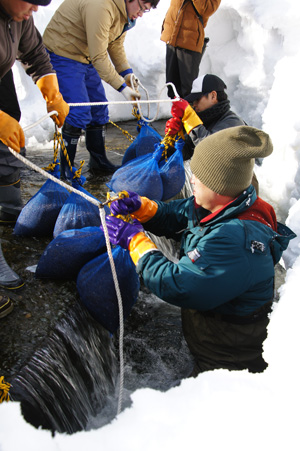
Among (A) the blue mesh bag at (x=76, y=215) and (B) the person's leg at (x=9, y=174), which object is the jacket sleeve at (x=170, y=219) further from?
(B) the person's leg at (x=9, y=174)

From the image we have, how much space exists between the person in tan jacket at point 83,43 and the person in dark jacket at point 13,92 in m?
0.50

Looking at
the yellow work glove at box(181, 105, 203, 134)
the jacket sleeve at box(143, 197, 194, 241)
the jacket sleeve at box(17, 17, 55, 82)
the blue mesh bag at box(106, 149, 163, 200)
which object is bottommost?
the blue mesh bag at box(106, 149, 163, 200)

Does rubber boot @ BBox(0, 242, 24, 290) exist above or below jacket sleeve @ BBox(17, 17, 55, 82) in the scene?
below

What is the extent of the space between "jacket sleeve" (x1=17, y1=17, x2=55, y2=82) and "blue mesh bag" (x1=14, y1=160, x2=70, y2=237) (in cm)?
63

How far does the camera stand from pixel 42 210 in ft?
8.59

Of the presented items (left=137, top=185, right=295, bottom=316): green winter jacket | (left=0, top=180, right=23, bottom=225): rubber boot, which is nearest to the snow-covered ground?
(left=137, top=185, right=295, bottom=316): green winter jacket

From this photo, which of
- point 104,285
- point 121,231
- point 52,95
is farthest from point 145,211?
point 52,95

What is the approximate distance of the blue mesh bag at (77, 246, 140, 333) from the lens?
2.09m

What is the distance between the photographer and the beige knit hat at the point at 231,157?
1.65 metres

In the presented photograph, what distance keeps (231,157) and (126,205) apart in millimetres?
632

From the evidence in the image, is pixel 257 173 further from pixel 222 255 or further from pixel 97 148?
pixel 222 255

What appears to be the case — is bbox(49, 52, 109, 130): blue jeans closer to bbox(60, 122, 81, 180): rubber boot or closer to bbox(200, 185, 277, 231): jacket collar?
bbox(60, 122, 81, 180): rubber boot

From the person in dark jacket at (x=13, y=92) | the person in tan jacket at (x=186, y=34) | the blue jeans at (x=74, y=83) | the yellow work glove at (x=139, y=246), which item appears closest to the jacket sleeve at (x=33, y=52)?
the person in dark jacket at (x=13, y=92)

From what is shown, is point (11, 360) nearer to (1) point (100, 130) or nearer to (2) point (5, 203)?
(2) point (5, 203)
